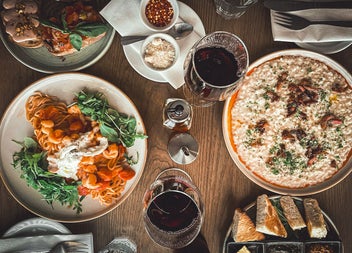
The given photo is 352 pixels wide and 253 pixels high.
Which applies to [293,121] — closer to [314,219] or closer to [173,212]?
[314,219]

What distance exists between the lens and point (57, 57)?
1.79 meters

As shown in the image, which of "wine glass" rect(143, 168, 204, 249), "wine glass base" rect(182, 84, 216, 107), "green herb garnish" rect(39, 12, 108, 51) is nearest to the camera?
"wine glass" rect(143, 168, 204, 249)

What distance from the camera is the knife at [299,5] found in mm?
1725

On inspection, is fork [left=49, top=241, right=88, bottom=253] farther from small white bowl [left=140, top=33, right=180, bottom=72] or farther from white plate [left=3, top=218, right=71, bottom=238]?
small white bowl [left=140, top=33, right=180, bottom=72]

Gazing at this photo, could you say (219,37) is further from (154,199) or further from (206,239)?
(206,239)

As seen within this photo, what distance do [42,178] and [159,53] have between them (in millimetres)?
751

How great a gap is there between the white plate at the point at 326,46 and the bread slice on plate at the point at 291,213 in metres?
0.68

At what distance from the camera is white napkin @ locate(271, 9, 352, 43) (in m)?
1.73

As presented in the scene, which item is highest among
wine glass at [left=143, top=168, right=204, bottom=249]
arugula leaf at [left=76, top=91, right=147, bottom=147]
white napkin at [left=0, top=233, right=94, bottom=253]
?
arugula leaf at [left=76, top=91, right=147, bottom=147]

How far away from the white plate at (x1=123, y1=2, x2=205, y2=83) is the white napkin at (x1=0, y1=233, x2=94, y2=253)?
0.76m

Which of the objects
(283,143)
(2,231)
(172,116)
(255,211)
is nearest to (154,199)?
(172,116)

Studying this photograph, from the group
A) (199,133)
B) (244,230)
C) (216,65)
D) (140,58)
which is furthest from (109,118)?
(244,230)

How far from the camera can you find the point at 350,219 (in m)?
1.86

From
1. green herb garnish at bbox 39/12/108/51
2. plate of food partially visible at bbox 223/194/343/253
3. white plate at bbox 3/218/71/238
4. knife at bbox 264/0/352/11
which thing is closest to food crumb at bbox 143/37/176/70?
green herb garnish at bbox 39/12/108/51
